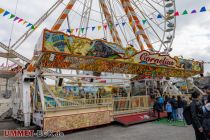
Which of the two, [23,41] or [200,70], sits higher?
[23,41]

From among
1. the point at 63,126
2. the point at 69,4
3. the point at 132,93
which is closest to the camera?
the point at 63,126

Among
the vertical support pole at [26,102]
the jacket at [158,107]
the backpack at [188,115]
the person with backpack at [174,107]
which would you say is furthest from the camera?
the jacket at [158,107]

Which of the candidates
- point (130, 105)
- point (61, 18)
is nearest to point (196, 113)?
point (130, 105)

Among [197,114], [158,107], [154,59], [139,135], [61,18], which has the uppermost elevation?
[61,18]

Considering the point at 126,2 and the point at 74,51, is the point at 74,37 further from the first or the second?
the point at 126,2

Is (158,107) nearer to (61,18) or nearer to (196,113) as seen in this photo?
(196,113)

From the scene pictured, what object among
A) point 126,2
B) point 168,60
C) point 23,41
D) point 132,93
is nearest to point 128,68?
point 168,60

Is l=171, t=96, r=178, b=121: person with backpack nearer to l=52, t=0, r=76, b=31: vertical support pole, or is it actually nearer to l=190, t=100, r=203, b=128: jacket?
l=190, t=100, r=203, b=128: jacket

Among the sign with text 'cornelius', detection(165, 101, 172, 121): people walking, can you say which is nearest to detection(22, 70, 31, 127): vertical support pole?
the sign with text 'cornelius'

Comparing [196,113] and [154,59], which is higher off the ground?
[154,59]

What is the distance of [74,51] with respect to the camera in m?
9.80

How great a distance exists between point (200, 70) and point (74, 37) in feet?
42.4

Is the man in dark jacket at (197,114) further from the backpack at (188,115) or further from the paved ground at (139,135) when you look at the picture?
the paved ground at (139,135)

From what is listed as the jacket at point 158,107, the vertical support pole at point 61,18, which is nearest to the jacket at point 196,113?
the jacket at point 158,107
